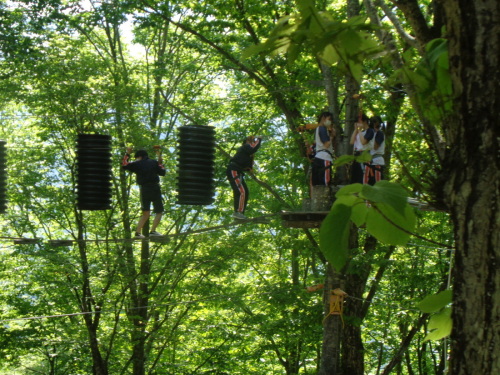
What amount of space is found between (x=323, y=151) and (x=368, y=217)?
8.07m

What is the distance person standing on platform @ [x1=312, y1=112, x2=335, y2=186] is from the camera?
9547 mm

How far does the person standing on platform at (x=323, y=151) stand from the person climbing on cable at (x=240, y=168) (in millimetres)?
1305

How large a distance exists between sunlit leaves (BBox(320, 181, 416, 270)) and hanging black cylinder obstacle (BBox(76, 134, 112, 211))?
28.7ft

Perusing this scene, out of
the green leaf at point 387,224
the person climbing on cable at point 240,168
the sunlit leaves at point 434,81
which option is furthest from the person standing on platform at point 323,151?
the green leaf at point 387,224

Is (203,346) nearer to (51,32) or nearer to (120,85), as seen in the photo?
(120,85)

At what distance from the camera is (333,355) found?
472 inches

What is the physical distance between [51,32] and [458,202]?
16523mm

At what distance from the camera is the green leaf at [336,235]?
5.30 ft

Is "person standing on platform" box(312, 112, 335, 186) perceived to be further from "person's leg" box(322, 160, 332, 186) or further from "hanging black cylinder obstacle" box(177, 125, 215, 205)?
"hanging black cylinder obstacle" box(177, 125, 215, 205)

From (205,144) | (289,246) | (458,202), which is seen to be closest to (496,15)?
(458,202)

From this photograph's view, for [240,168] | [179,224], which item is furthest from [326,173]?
[179,224]

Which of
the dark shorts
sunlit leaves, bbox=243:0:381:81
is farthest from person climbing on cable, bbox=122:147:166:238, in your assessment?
sunlit leaves, bbox=243:0:381:81

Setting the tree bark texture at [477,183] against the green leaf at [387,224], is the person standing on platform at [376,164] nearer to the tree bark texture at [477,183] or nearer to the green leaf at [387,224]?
the tree bark texture at [477,183]

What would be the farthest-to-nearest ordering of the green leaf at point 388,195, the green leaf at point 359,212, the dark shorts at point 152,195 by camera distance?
1. the dark shorts at point 152,195
2. the green leaf at point 359,212
3. the green leaf at point 388,195
